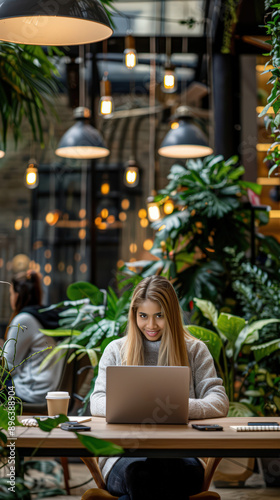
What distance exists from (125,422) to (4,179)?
7732mm

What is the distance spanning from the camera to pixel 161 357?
9.84ft

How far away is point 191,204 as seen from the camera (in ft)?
17.4

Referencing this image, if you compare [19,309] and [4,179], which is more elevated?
[4,179]

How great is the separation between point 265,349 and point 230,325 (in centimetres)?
30

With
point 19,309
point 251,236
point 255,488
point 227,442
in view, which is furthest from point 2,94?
point 255,488

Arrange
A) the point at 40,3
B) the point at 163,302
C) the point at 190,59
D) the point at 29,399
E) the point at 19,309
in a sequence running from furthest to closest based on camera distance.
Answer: the point at 190,59, the point at 19,309, the point at 29,399, the point at 163,302, the point at 40,3

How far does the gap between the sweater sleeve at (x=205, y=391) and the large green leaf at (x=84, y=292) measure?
1.56m

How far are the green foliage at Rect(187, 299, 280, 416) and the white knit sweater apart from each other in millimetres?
1132

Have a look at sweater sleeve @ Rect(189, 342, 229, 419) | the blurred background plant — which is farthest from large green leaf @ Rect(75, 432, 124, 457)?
the blurred background plant

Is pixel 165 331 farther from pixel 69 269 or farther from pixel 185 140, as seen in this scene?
pixel 69 269

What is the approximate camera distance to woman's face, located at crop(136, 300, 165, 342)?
303 centimetres

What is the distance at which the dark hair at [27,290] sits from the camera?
196 inches

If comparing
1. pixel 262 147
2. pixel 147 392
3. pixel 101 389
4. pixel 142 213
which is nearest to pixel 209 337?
pixel 101 389

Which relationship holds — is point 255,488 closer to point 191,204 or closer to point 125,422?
point 191,204
